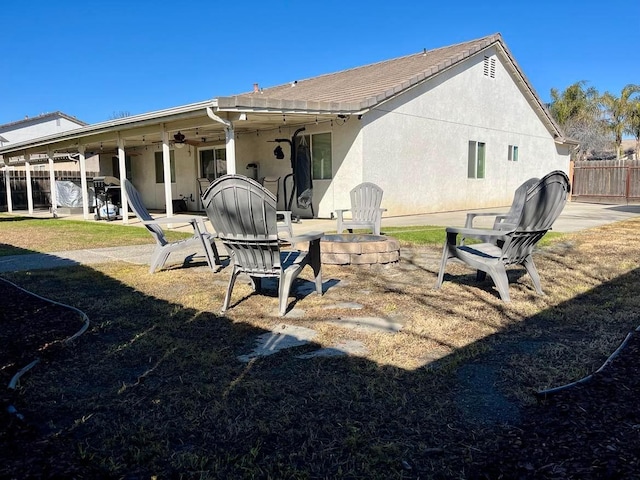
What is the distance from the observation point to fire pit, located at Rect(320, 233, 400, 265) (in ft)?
20.7

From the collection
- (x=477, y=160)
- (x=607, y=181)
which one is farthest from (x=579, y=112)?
(x=477, y=160)

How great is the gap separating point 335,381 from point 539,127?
2020 centimetres

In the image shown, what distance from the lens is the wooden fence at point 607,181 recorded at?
2139 cm

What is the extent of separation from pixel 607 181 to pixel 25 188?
26019 millimetres

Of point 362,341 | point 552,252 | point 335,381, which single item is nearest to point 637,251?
point 552,252

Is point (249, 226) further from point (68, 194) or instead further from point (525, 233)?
point (68, 194)

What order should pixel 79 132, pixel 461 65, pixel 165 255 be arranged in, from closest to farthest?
pixel 165 255, pixel 79 132, pixel 461 65

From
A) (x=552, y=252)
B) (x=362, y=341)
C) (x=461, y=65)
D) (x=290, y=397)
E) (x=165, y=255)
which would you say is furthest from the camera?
(x=461, y=65)

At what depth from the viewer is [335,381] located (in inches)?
112

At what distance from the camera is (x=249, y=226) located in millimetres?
4051

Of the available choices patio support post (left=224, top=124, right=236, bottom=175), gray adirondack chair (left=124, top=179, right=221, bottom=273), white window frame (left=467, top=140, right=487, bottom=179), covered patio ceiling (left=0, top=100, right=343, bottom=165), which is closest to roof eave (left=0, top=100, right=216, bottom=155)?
covered patio ceiling (left=0, top=100, right=343, bottom=165)

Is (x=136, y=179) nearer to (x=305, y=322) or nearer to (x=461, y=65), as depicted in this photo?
(x=461, y=65)

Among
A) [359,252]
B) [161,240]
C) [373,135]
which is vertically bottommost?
[359,252]

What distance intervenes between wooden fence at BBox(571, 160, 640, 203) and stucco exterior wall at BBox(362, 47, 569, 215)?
12.1 ft
